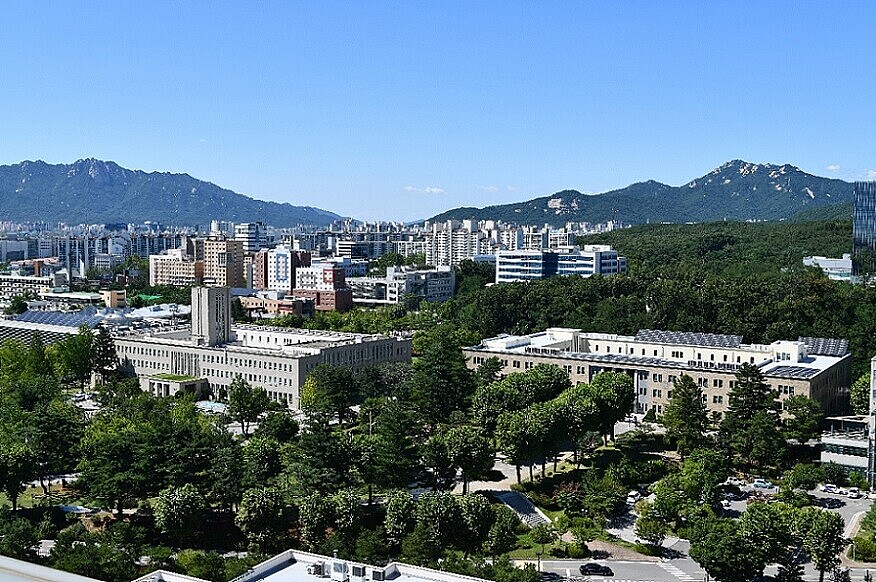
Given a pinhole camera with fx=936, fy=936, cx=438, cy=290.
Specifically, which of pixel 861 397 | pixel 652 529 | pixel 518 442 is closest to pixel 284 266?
pixel 861 397

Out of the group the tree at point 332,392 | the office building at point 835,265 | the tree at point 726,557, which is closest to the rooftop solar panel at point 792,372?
the tree at point 332,392

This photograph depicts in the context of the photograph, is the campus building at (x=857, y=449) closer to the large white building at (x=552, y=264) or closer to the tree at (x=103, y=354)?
the tree at (x=103, y=354)

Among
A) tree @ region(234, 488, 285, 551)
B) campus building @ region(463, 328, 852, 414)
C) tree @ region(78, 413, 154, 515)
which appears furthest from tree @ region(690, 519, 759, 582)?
campus building @ region(463, 328, 852, 414)

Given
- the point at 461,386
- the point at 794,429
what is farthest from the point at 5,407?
the point at 794,429

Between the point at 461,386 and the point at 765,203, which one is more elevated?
the point at 765,203

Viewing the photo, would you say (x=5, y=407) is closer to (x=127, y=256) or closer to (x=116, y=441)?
(x=116, y=441)
